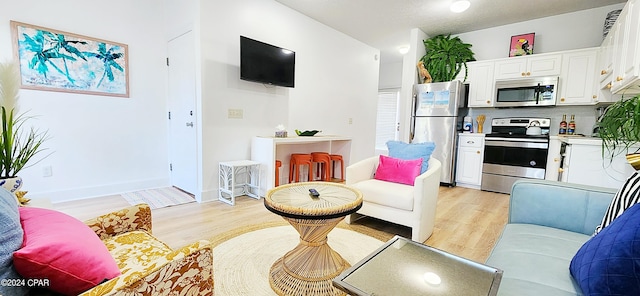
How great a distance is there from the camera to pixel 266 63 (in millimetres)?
3434

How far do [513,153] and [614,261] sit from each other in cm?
357

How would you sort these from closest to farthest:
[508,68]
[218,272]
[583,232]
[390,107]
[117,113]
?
[583,232]
[218,272]
[117,113]
[508,68]
[390,107]

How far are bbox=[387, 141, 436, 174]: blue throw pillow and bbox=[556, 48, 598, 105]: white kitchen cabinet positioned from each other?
8.36 ft

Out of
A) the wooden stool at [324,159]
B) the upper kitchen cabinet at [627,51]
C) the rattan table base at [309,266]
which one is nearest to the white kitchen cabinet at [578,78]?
the upper kitchen cabinet at [627,51]

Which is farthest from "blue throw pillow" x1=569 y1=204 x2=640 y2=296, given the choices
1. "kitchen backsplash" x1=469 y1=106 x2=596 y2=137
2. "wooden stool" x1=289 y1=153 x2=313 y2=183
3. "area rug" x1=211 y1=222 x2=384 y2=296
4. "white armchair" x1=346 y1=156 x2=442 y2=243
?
"kitchen backsplash" x1=469 y1=106 x2=596 y2=137

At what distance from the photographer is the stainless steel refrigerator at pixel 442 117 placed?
4117 mm

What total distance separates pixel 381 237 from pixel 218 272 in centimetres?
130

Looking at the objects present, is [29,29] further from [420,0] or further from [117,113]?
[420,0]

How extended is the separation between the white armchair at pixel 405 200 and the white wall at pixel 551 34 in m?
3.09

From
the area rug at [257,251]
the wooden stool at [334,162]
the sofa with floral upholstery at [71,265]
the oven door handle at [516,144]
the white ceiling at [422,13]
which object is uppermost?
the white ceiling at [422,13]

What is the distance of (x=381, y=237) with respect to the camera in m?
2.27

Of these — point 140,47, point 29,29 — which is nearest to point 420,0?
point 140,47

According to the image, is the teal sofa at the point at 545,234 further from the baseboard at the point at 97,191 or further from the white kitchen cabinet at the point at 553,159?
the baseboard at the point at 97,191

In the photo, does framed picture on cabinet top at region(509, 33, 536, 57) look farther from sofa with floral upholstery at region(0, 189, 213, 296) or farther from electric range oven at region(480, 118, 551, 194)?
sofa with floral upholstery at region(0, 189, 213, 296)
